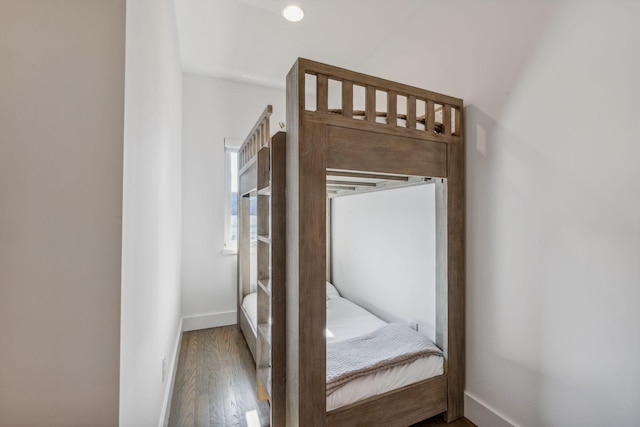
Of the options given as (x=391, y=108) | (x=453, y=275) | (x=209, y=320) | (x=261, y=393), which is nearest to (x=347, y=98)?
(x=391, y=108)

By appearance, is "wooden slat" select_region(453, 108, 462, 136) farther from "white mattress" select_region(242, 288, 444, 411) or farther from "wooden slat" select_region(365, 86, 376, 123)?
"white mattress" select_region(242, 288, 444, 411)

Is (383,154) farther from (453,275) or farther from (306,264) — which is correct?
(453,275)

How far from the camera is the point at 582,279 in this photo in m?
1.20

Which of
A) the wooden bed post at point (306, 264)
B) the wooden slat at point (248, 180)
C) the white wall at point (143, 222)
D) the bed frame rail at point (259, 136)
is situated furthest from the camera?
the wooden slat at point (248, 180)

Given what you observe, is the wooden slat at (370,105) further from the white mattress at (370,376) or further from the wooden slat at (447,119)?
the white mattress at (370,376)

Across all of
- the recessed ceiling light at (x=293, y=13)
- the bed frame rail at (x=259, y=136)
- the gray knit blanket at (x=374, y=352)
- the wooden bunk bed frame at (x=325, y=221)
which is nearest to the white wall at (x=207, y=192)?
the bed frame rail at (x=259, y=136)

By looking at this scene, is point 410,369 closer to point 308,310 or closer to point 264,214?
point 308,310

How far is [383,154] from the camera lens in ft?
4.79

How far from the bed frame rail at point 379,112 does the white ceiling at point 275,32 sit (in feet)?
3.24

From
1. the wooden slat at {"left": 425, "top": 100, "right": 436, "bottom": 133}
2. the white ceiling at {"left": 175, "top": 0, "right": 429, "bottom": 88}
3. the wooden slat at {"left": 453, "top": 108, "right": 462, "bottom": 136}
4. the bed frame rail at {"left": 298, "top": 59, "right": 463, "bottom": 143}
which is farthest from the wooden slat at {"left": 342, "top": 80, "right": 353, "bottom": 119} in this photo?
the white ceiling at {"left": 175, "top": 0, "right": 429, "bottom": 88}

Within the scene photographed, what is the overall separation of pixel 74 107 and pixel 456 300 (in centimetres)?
194

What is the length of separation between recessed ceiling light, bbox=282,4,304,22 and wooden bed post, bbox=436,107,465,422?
1.42m

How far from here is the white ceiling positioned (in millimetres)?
2080

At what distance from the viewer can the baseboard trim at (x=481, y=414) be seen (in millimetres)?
1486
